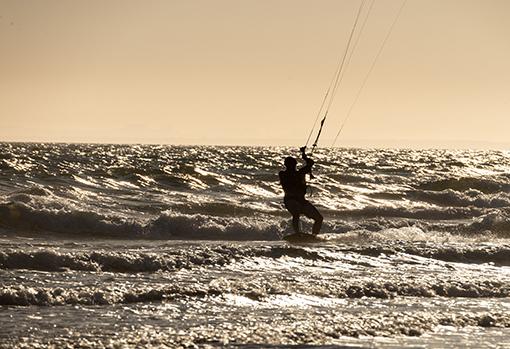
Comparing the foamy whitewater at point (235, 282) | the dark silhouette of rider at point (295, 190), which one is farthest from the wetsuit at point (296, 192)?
the foamy whitewater at point (235, 282)

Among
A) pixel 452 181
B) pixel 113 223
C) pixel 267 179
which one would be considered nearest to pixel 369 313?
pixel 113 223

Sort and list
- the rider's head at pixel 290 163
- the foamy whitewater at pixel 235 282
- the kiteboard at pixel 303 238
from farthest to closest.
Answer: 1. the rider's head at pixel 290 163
2. the kiteboard at pixel 303 238
3. the foamy whitewater at pixel 235 282

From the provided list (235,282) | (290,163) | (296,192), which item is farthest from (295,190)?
(235,282)

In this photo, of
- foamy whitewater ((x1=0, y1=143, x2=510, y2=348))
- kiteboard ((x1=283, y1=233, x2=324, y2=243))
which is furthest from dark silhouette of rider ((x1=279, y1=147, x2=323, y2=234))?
foamy whitewater ((x1=0, y1=143, x2=510, y2=348))

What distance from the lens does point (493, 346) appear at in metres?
9.30

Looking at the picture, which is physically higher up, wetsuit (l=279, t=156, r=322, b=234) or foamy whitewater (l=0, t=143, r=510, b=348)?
wetsuit (l=279, t=156, r=322, b=234)

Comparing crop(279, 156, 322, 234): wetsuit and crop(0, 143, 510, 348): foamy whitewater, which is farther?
crop(279, 156, 322, 234): wetsuit

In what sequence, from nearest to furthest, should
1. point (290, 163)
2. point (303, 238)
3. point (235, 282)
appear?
point (235, 282) → point (303, 238) → point (290, 163)

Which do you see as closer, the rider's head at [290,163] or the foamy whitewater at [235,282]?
the foamy whitewater at [235,282]

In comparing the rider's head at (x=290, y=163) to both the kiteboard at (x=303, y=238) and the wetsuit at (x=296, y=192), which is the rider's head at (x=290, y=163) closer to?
the wetsuit at (x=296, y=192)

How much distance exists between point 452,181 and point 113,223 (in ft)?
85.9

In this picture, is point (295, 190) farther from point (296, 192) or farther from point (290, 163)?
point (290, 163)

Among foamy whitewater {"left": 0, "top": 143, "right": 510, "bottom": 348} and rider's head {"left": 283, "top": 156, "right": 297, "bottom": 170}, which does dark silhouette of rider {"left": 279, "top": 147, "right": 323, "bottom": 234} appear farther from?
foamy whitewater {"left": 0, "top": 143, "right": 510, "bottom": 348}

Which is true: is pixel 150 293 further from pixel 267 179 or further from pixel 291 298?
pixel 267 179
